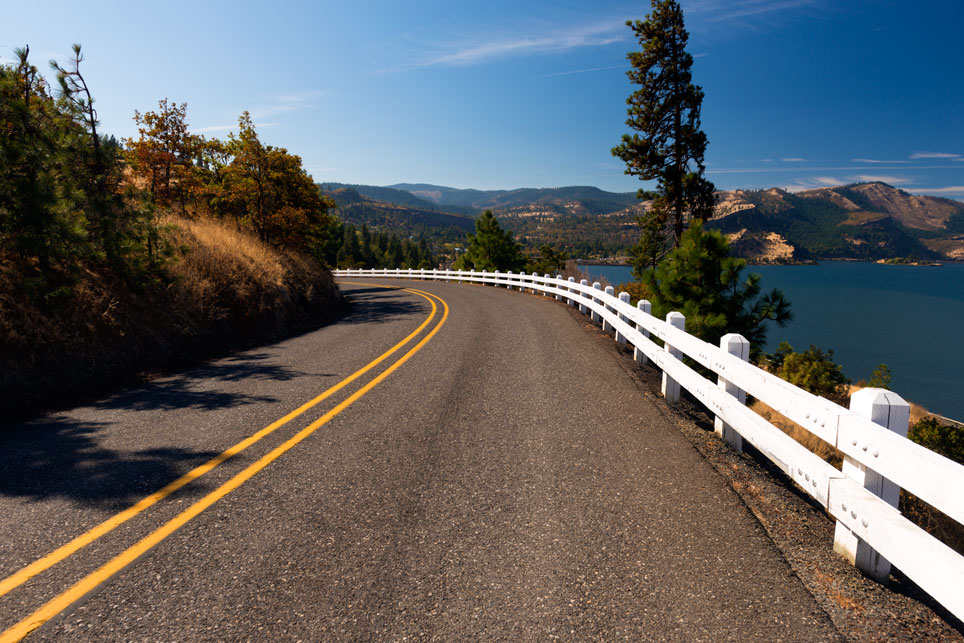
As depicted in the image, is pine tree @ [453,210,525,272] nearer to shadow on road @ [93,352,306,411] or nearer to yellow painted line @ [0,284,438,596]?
shadow on road @ [93,352,306,411]

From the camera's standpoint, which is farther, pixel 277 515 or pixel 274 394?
pixel 274 394

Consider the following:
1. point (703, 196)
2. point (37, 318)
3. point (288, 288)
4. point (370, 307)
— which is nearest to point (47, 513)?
point (37, 318)

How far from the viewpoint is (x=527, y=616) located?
90.0 inches

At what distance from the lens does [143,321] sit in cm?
817

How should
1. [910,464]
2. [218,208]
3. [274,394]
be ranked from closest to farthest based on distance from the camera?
[910,464]
[274,394]
[218,208]

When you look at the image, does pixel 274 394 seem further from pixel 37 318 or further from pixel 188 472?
pixel 37 318

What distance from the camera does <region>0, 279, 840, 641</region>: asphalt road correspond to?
7.42ft

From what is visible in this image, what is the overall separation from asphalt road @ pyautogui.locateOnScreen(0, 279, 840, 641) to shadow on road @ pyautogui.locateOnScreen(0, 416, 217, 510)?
22mm

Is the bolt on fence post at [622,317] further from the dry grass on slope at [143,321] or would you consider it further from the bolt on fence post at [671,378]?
the dry grass on slope at [143,321]

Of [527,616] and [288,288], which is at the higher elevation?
[288,288]

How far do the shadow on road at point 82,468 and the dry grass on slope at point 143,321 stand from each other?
4.99 ft

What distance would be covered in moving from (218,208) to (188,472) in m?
19.5

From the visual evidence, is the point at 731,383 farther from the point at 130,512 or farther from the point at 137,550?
the point at 130,512

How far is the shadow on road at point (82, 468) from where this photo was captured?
3498mm
